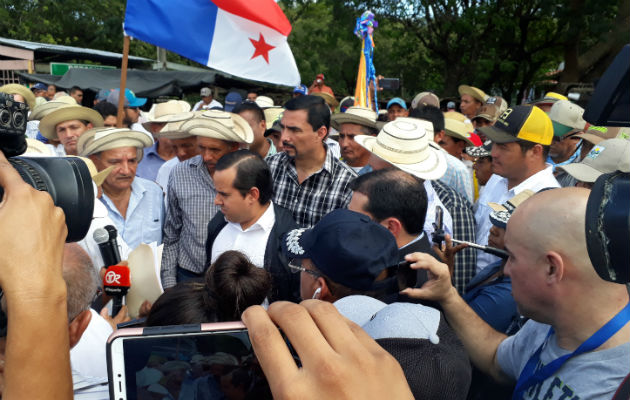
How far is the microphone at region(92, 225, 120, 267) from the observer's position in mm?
2482

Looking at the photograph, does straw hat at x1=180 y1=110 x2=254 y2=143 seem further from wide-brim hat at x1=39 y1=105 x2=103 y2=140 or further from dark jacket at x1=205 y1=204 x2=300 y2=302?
wide-brim hat at x1=39 y1=105 x2=103 y2=140

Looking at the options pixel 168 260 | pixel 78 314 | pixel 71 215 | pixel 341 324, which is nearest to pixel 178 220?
pixel 168 260

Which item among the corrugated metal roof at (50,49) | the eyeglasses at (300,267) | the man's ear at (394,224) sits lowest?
the corrugated metal roof at (50,49)

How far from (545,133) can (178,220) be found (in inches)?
98.5

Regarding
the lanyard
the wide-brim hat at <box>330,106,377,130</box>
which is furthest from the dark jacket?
the wide-brim hat at <box>330,106,377,130</box>

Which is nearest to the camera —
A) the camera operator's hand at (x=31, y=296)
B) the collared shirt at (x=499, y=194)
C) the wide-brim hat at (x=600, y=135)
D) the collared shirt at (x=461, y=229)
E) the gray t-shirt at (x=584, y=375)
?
the camera operator's hand at (x=31, y=296)

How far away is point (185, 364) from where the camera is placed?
1.02 meters

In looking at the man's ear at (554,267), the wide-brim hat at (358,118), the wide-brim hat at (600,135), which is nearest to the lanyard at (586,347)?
the man's ear at (554,267)

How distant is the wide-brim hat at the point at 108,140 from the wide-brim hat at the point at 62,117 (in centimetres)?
111

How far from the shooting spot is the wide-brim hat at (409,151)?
132 inches

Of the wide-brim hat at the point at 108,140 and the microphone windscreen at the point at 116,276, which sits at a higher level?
the wide-brim hat at the point at 108,140

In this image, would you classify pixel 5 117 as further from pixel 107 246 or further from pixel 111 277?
pixel 107 246

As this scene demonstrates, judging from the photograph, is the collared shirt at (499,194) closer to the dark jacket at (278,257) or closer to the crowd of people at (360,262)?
the crowd of people at (360,262)

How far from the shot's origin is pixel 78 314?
4.75ft
